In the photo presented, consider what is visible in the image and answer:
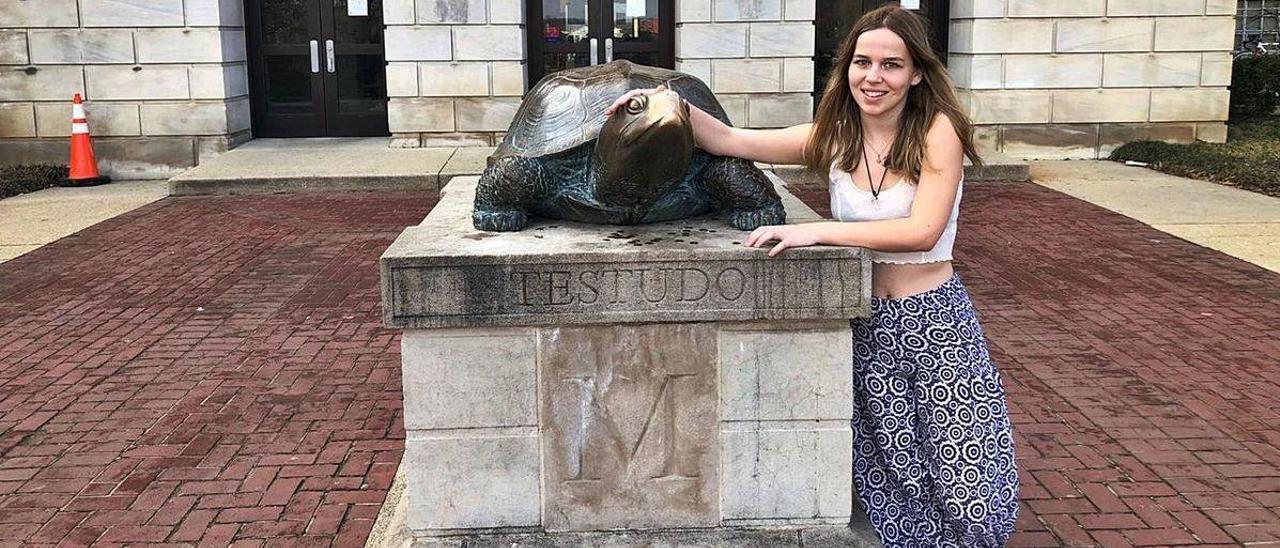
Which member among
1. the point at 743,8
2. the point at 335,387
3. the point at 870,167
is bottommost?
the point at 335,387

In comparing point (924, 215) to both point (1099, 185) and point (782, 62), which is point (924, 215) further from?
point (782, 62)

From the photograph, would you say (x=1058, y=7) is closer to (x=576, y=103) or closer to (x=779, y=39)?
(x=779, y=39)

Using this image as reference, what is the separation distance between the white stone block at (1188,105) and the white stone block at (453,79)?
26.9ft

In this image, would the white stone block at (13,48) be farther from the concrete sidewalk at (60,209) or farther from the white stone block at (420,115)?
the white stone block at (420,115)

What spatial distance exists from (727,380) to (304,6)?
489 inches

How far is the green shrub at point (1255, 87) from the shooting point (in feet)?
51.9

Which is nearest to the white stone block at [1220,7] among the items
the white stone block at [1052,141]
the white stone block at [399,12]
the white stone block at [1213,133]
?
the white stone block at [1213,133]

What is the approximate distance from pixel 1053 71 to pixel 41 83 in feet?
39.7

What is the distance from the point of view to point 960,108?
10.9 feet

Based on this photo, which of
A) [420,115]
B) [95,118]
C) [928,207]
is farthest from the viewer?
[420,115]

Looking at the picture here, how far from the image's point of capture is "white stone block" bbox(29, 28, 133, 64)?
13.4 m

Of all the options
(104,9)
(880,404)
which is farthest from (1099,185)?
(104,9)

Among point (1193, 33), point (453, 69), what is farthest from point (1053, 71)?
point (453, 69)

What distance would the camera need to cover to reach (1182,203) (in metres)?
11.0
